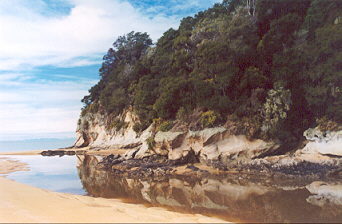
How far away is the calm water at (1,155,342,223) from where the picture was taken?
307 inches

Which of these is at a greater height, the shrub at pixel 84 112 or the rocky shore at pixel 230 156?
the shrub at pixel 84 112

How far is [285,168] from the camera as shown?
14078 mm

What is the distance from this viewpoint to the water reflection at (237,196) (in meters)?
7.75

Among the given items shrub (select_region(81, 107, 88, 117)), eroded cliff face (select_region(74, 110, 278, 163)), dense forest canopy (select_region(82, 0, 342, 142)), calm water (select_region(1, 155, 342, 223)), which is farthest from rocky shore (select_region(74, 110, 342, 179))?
shrub (select_region(81, 107, 88, 117))

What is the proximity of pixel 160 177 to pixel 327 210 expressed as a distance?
10.1 meters

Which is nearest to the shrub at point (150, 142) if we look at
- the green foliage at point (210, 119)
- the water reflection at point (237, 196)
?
the green foliage at point (210, 119)

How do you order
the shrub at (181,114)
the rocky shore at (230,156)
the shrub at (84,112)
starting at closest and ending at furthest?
the rocky shore at (230,156) < the shrub at (181,114) < the shrub at (84,112)

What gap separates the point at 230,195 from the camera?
10422 millimetres

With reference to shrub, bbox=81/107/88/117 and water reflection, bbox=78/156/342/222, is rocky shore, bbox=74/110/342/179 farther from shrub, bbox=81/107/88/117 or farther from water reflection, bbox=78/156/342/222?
shrub, bbox=81/107/88/117

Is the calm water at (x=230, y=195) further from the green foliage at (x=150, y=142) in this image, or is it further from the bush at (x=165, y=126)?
the bush at (x=165, y=126)

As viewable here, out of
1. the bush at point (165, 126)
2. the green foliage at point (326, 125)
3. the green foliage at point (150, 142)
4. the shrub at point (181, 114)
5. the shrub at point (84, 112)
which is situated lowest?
the green foliage at point (150, 142)

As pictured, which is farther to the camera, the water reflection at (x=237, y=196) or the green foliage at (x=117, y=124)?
the green foliage at (x=117, y=124)

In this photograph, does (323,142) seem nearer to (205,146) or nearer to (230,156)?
(230,156)

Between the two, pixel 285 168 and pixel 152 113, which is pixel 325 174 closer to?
pixel 285 168
